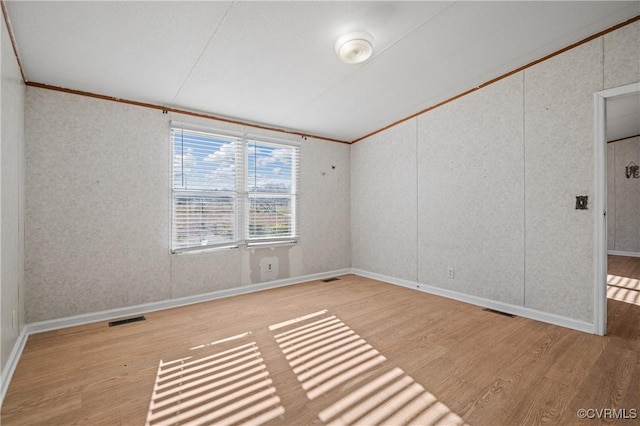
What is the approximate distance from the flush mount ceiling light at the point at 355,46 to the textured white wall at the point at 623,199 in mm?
8134

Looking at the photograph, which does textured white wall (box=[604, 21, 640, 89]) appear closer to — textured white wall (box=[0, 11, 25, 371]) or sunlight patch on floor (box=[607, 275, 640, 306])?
sunlight patch on floor (box=[607, 275, 640, 306])

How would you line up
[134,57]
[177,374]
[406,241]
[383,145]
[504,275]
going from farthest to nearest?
[383,145] < [406,241] < [504,275] < [134,57] < [177,374]

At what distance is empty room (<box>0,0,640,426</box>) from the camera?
1.77 metres

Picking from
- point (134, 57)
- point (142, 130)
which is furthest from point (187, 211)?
point (134, 57)

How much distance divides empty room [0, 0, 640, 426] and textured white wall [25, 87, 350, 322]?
0.07 ft

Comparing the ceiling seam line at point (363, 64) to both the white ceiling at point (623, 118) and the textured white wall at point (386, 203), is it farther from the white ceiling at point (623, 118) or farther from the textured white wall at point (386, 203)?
the white ceiling at point (623, 118)

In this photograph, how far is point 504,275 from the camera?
10.0ft

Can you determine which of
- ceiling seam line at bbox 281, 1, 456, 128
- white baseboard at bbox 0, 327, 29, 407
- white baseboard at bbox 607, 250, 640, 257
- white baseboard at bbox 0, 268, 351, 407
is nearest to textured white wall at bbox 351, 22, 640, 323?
ceiling seam line at bbox 281, 1, 456, 128

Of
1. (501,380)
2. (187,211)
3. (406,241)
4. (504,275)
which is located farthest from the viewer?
(406,241)

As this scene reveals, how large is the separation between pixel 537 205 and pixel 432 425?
245 centimetres

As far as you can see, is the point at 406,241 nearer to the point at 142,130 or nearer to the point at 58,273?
the point at 142,130

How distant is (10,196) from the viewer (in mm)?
2002

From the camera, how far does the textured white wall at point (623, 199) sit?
6441mm

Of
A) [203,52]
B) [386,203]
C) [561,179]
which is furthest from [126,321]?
[561,179]
